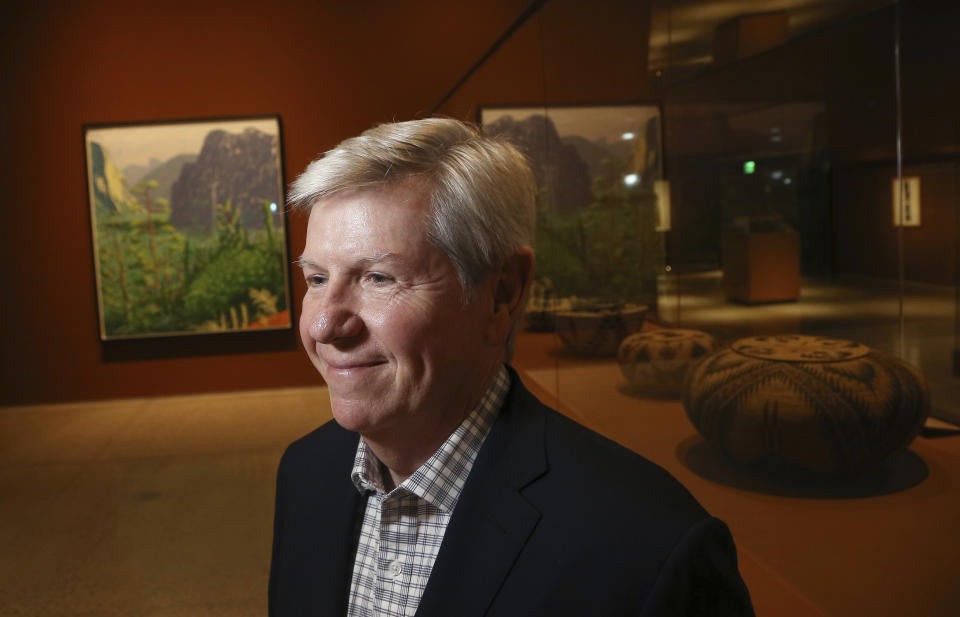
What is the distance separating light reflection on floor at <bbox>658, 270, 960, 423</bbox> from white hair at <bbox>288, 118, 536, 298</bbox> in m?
0.72

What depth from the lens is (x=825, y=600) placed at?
62.1 inches

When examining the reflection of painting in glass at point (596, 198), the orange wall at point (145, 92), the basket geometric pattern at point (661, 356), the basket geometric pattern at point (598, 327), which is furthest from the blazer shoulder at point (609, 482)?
the orange wall at point (145, 92)

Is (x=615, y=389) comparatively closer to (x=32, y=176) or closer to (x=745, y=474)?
(x=745, y=474)

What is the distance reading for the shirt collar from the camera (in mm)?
1116

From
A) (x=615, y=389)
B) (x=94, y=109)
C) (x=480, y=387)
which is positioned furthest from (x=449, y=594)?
(x=94, y=109)

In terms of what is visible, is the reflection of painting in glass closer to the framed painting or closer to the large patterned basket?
the large patterned basket

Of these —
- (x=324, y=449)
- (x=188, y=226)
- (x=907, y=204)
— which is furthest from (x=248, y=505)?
(x=907, y=204)

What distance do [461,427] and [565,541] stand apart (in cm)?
24

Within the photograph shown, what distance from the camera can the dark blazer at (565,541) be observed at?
960mm

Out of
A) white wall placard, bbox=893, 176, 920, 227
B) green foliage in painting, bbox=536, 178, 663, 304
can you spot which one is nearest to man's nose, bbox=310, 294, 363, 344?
white wall placard, bbox=893, 176, 920, 227

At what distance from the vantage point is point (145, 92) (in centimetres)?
642

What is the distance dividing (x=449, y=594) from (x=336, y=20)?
246 inches

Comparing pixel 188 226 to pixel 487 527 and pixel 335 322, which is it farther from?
pixel 487 527

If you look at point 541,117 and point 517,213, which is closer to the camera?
point 517,213
